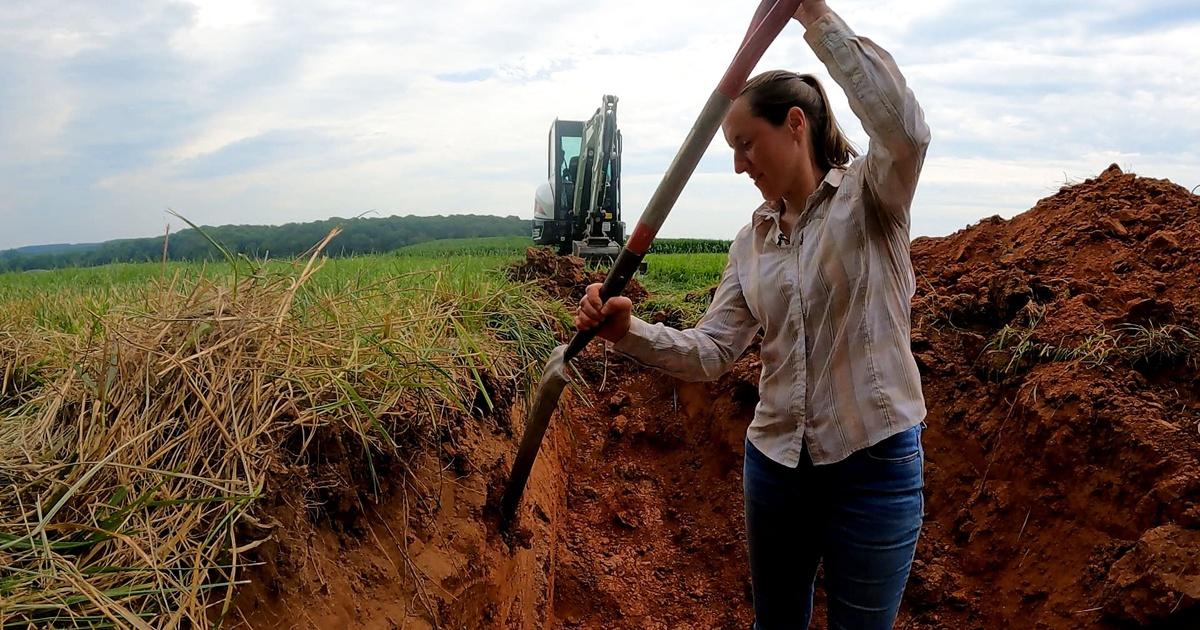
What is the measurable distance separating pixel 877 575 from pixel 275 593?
1221 mm

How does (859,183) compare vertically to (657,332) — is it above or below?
above

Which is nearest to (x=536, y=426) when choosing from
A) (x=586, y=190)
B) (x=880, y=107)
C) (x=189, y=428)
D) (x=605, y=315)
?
(x=605, y=315)

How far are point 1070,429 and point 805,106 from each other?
1.82m

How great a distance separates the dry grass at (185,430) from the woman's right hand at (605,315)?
1.62 feet

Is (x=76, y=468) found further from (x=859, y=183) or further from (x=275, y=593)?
(x=859, y=183)

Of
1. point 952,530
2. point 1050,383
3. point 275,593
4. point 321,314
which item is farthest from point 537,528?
point 1050,383

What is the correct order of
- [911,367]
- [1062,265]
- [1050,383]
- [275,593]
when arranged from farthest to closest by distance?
[1062,265], [1050,383], [911,367], [275,593]

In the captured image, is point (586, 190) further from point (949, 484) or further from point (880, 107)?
point (880, 107)

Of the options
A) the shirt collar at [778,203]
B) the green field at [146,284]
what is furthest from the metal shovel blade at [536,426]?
the green field at [146,284]

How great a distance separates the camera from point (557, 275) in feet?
16.5

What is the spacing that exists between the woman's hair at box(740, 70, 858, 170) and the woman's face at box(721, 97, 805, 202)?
18mm

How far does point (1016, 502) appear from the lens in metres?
2.80

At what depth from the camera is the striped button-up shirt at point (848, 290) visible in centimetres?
137

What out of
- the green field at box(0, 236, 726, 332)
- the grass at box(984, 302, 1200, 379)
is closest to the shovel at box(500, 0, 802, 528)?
the green field at box(0, 236, 726, 332)
